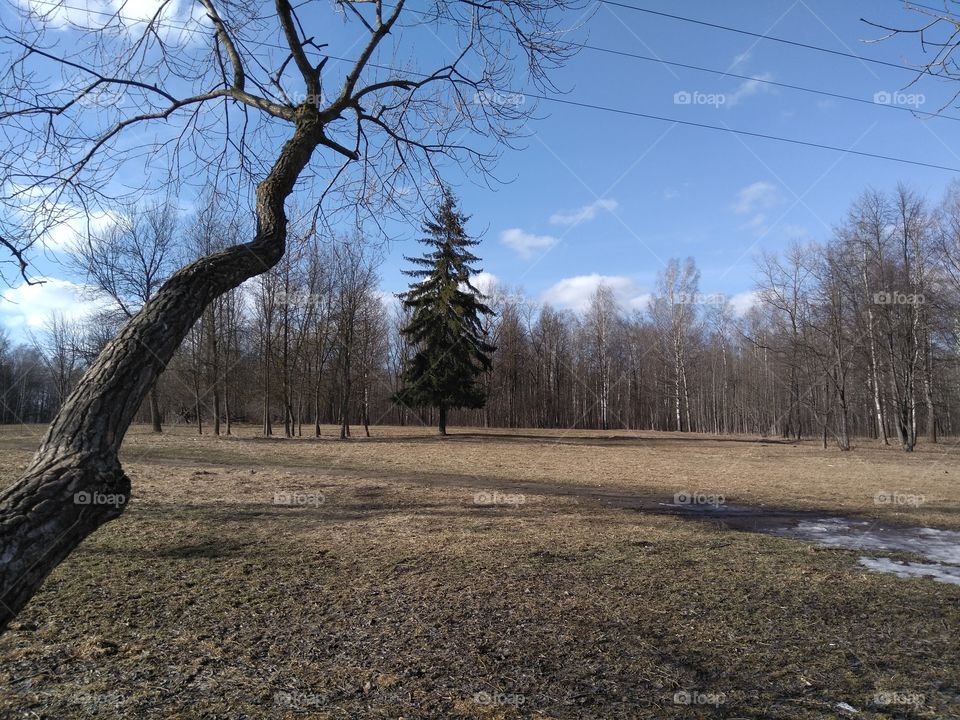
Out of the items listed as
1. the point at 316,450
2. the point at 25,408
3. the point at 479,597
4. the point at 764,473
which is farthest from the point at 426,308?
the point at 25,408

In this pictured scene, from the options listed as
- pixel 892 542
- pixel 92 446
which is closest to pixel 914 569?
pixel 892 542

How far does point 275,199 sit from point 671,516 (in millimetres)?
8023

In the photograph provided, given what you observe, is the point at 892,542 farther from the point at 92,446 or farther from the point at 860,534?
the point at 92,446

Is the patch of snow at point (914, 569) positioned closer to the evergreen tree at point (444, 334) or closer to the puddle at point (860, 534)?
the puddle at point (860, 534)

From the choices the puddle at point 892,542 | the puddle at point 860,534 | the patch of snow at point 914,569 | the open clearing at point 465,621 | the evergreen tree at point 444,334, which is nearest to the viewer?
the open clearing at point 465,621

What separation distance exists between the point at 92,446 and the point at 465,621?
10.2ft

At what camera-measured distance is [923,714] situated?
321 centimetres

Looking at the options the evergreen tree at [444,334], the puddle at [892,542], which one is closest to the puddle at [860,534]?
the puddle at [892,542]

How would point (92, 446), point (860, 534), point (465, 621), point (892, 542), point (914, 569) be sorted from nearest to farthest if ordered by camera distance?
point (92, 446), point (465, 621), point (914, 569), point (892, 542), point (860, 534)

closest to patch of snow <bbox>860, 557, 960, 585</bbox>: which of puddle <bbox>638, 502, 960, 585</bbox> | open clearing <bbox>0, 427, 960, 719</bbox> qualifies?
puddle <bbox>638, 502, 960, 585</bbox>

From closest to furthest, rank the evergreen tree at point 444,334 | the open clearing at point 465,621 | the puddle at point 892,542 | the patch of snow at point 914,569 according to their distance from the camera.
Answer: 1. the open clearing at point 465,621
2. the patch of snow at point 914,569
3. the puddle at point 892,542
4. the evergreen tree at point 444,334

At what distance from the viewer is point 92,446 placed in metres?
2.37

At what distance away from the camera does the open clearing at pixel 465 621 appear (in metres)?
3.31

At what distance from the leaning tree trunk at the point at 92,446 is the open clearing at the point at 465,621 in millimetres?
1439
